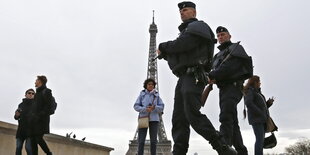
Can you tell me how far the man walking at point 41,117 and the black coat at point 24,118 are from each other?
0.56 feet

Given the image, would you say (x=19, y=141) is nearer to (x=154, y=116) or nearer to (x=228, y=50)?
(x=154, y=116)

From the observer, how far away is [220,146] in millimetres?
3668

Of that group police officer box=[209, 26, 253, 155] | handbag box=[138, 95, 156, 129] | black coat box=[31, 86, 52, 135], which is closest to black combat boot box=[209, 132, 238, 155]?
police officer box=[209, 26, 253, 155]

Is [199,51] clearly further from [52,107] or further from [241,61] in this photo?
[52,107]

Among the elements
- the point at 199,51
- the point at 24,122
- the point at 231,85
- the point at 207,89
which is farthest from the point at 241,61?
the point at 24,122

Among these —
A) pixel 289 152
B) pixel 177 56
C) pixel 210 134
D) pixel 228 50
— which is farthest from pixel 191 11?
pixel 289 152

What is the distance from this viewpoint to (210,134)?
369 cm

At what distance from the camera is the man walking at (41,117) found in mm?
6488

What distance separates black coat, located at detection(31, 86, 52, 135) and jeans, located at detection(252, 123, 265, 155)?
12.1 feet

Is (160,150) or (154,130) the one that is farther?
(160,150)

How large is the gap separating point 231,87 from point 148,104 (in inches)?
92.9

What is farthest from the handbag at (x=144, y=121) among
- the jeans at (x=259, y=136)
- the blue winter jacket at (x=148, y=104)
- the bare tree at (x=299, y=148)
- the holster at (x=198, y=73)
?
the bare tree at (x=299, y=148)

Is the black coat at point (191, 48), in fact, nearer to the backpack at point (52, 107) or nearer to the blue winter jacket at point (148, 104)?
the blue winter jacket at point (148, 104)

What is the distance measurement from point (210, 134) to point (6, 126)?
5.68 meters
